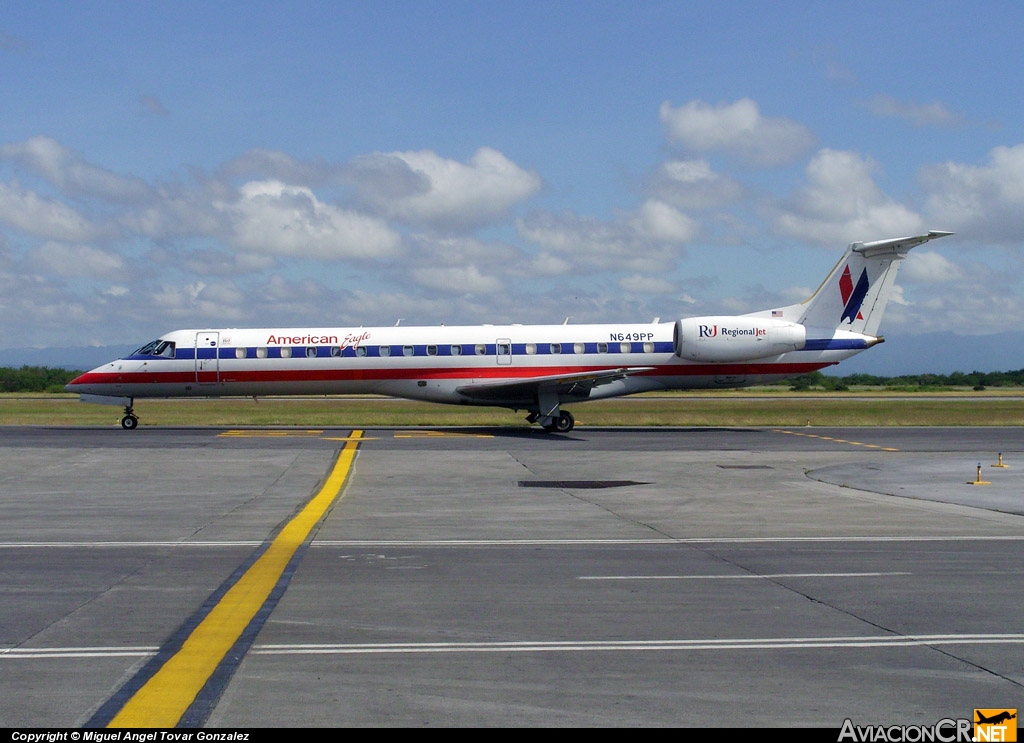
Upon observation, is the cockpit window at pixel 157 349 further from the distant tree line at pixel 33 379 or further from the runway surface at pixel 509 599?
the distant tree line at pixel 33 379

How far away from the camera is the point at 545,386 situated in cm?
3469

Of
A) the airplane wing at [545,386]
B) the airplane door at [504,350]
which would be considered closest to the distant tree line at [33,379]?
the airplane door at [504,350]

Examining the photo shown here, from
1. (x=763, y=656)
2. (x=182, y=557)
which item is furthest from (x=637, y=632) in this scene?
(x=182, y=557)

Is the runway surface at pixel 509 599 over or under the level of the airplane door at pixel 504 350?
under

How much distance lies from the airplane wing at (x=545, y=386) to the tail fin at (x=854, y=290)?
669cm

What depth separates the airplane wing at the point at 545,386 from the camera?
111ft

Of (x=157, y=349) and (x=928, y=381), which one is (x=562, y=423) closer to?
(x=157, y=349)

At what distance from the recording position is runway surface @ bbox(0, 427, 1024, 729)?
6246 millimetres

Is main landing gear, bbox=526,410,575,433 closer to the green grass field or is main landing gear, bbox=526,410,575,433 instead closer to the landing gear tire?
the landing gear tire

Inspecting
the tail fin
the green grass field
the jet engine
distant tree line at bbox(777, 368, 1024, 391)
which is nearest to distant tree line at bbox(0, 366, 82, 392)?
the green grass field

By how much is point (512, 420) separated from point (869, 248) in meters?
16.4

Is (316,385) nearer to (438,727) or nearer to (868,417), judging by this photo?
(868,417)

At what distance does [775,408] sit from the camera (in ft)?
175

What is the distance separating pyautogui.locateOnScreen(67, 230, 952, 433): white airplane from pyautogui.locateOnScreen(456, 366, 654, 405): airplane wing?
0.08 m
